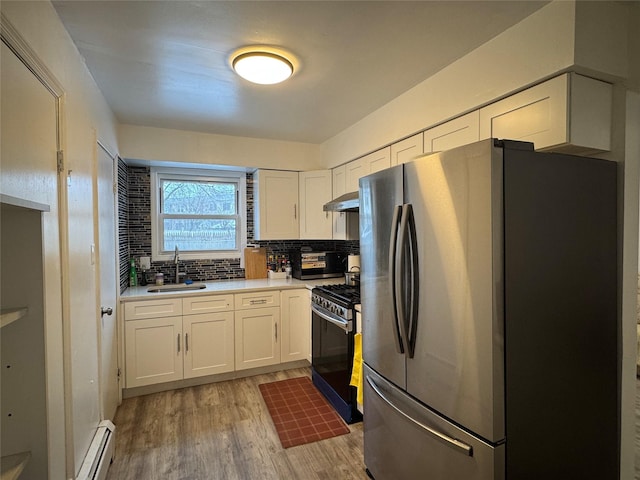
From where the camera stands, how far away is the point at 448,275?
4.39 ft

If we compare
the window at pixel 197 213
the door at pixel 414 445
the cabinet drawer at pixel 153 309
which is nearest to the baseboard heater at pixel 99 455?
the cabinet drawer at pixel 153 309

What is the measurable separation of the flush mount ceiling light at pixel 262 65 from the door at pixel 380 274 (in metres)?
0.80

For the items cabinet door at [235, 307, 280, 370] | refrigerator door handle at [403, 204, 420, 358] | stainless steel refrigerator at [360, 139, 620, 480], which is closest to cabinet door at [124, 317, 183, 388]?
cabinet door at [235, 307, 280, 370]

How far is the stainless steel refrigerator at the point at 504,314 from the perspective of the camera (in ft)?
3.95

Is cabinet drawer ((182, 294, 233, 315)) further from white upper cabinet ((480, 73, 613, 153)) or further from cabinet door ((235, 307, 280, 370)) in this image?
white upper cabinet ((480, 73, 613, 153))

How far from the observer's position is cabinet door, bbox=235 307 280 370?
10.5 ft

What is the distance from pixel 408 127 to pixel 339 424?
2.24 m

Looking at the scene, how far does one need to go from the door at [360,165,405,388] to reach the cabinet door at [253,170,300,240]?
1800mm

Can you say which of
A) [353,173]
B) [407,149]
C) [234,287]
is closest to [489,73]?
[407,149]

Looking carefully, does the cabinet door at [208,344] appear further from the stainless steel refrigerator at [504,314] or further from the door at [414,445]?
the stainless steel refrigerator at [504,314]

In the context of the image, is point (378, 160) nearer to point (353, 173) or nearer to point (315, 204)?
point (353, 173)

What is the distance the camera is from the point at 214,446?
2229 millimetres

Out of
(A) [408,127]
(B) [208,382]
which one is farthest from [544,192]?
(B) [208,382]

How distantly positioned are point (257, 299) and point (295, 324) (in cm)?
49
